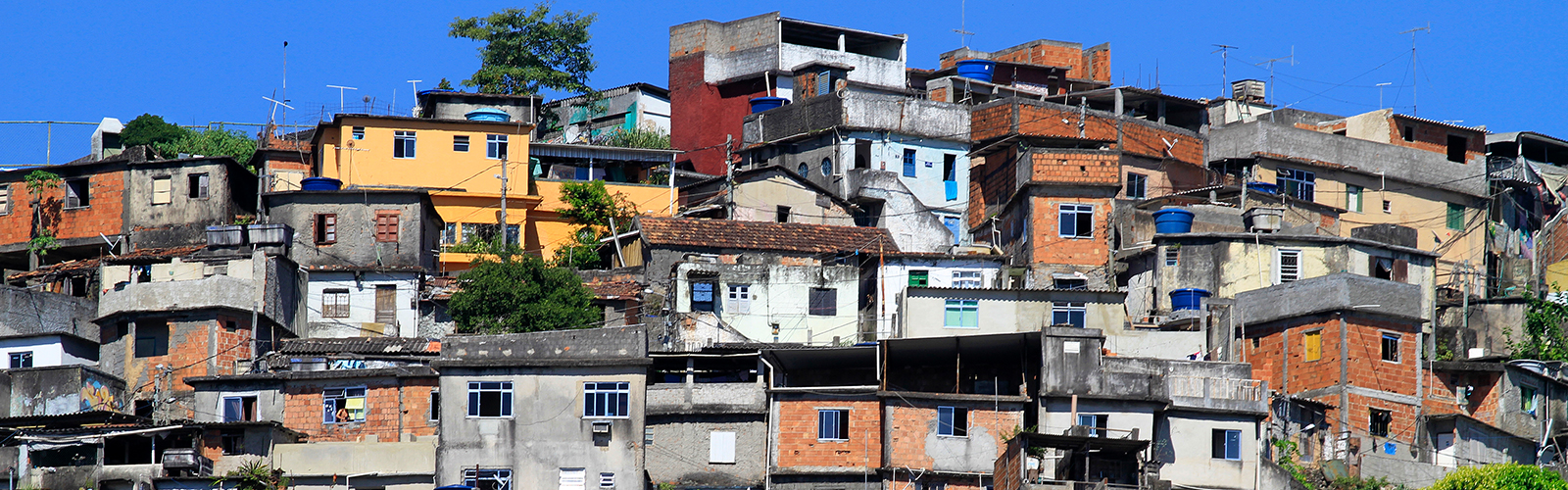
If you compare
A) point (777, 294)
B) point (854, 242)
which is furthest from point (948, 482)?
point (854, 242)

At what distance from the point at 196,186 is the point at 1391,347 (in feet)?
112

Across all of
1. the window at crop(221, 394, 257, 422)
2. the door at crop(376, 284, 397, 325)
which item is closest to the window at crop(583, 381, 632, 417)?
the window at crop(221, 394, 257, 422)

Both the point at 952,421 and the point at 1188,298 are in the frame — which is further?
the point at 1188,298

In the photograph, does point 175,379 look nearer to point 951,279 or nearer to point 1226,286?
point 951,279

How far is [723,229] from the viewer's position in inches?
2147

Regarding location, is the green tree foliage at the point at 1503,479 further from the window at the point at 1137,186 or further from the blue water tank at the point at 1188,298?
the window at the point at 1137,186

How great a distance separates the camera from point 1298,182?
62.2m

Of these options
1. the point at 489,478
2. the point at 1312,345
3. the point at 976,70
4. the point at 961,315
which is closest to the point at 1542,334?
the point at 1312,345

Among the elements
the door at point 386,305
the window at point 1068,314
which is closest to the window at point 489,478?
the door at point 386,305

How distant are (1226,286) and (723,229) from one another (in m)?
14.2

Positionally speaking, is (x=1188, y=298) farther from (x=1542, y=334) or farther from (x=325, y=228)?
(x=325, y=228)

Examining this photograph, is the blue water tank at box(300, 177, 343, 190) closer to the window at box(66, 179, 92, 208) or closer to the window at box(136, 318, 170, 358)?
the window at box(66, 179, 92, 208)

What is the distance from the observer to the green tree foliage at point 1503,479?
43.2 metres

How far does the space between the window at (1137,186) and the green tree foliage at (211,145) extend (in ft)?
99.4
